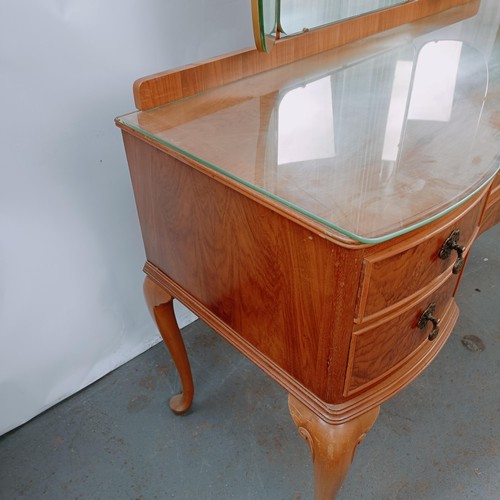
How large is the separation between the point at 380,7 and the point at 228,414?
3.35ft

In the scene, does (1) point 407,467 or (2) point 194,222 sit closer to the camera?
(2) point 194,222

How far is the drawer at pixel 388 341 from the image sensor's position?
2.15 ft

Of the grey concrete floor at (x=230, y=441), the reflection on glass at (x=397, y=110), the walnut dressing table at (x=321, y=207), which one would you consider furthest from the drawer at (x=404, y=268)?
the grey concrete floor at (x=230, y=441)

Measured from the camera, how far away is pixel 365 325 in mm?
636

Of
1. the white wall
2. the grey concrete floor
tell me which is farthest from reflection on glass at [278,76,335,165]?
the grey concrete floor

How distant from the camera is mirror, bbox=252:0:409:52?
31.3 inches

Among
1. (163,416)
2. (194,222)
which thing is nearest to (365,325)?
(194,222)

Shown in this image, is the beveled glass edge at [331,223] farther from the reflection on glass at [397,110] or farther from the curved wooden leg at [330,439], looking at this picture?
the curved wooden leg at [330,439]

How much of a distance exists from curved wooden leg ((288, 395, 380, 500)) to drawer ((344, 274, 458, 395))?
0.18 feet

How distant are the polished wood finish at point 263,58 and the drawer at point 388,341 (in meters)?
0.48

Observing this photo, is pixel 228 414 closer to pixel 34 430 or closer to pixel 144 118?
pixel 34 430

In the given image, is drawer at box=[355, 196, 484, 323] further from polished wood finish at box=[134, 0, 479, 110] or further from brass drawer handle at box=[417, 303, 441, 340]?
polished wood finish at box=[134, 0, 479, 110]

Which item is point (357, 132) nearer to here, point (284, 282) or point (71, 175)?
point (284, 282)

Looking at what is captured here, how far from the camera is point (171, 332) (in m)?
1.05
